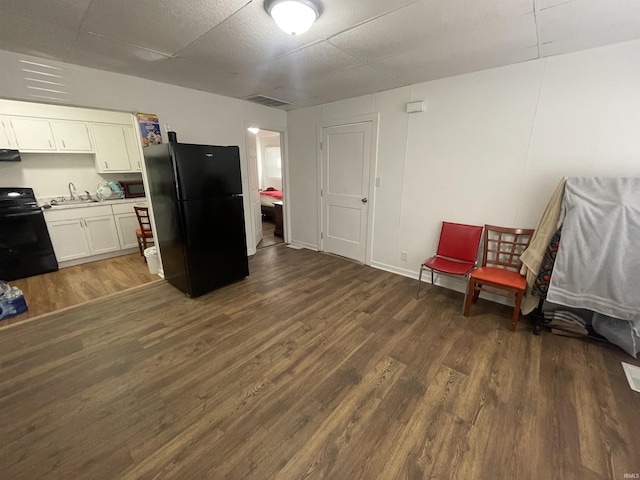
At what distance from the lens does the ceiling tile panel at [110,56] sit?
79.9 inches

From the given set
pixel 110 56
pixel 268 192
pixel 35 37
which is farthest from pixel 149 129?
pixel 268 192

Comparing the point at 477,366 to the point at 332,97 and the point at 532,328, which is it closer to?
the point at 532,328

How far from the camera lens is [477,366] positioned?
194 cm

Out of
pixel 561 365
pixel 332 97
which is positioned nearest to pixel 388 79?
pixel 332 97

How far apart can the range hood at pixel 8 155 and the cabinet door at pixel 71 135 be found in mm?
471

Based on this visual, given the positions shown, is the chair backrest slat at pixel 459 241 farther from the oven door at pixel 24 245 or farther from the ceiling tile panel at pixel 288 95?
the oven door at pixel 24 245

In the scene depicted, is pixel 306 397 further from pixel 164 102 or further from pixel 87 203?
pixel 87 203

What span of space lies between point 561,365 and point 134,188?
5919mm

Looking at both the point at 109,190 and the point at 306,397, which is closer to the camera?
the point at 306,397

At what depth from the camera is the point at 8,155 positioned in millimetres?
3396

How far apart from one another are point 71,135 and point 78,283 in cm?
229

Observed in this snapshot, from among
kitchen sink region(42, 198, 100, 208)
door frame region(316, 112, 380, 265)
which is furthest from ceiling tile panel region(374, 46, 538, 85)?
kitchen sink region(42, 198, 100, 208)

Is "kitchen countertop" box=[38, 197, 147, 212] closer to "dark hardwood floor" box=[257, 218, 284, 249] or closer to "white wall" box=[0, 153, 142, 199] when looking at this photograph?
"white wall" box=[0, 153, 142, 199]

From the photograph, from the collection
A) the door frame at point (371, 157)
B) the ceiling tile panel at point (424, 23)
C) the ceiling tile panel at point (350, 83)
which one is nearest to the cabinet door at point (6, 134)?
the ceiling tile panel at point (350, 83)
